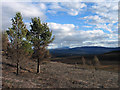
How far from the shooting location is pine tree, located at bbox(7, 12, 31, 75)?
19.0 m

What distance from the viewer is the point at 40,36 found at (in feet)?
83.0

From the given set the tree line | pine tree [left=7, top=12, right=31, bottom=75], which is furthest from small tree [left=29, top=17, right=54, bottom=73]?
pine tree [left=7, top=12, right=31, bottom=75]

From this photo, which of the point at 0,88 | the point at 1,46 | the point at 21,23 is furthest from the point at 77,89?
the point at 1,46

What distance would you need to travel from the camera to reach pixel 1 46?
40.7m

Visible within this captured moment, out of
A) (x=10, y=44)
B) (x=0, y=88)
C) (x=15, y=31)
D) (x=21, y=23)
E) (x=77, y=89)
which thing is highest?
(x=21, y=23)

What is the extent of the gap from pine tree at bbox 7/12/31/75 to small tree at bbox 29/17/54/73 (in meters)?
4.38

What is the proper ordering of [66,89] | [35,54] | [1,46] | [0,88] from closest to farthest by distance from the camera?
[0,88] < [66,89] < [35,54] < [1,46]

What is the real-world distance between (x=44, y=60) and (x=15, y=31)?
9.92 m

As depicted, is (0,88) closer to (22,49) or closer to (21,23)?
(22,49)

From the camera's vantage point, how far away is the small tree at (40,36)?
24578 millimetres

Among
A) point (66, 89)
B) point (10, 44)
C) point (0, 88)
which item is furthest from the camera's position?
point (10, 44)

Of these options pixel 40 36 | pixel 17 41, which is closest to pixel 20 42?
pixel 17 41

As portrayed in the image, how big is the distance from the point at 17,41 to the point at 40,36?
696 cm

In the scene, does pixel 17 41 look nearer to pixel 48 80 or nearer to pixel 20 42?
pixel 20 42
